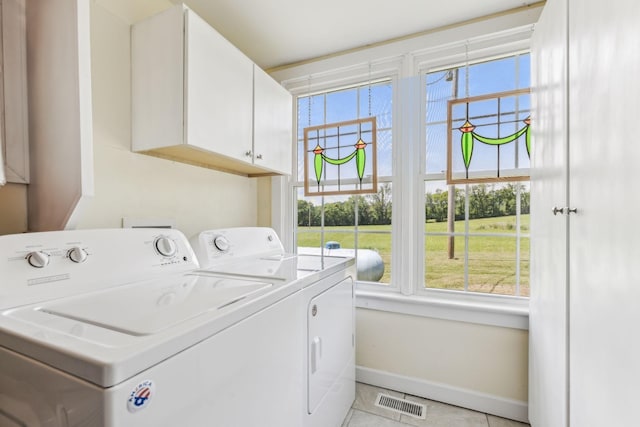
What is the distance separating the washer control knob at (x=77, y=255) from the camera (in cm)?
92

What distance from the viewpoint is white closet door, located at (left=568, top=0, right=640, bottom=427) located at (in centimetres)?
77

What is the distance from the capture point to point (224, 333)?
738mm

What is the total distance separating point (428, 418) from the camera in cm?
174

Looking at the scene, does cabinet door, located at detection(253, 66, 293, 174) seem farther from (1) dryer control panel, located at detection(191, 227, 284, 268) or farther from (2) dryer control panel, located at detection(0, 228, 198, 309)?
(2) dryer control panel, located at detection(0, 228, 198, 309)

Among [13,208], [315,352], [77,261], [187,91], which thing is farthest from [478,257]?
[13,208]

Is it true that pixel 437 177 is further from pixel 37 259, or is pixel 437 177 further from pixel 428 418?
pixel 37 259

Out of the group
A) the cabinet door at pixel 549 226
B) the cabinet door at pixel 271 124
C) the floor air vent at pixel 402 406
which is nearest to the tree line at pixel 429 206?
the cabinet door at pixel 549 226

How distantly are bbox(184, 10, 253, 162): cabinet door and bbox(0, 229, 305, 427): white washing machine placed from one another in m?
0.56

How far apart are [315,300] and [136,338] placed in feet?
2.64

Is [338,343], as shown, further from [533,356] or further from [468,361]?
[533,356]

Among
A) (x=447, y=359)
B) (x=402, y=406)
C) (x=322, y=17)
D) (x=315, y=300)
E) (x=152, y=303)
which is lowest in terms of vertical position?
(x=402, y=406)

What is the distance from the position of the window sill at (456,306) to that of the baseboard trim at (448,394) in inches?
17.7

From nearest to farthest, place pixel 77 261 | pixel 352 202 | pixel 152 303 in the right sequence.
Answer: pixel 152 303
pixel 77 261
pixel 352 202

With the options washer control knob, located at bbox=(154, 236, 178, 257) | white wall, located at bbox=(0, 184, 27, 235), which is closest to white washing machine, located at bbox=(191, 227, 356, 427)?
washer control knob, located at bbox=(154, 236, 178, 257)
